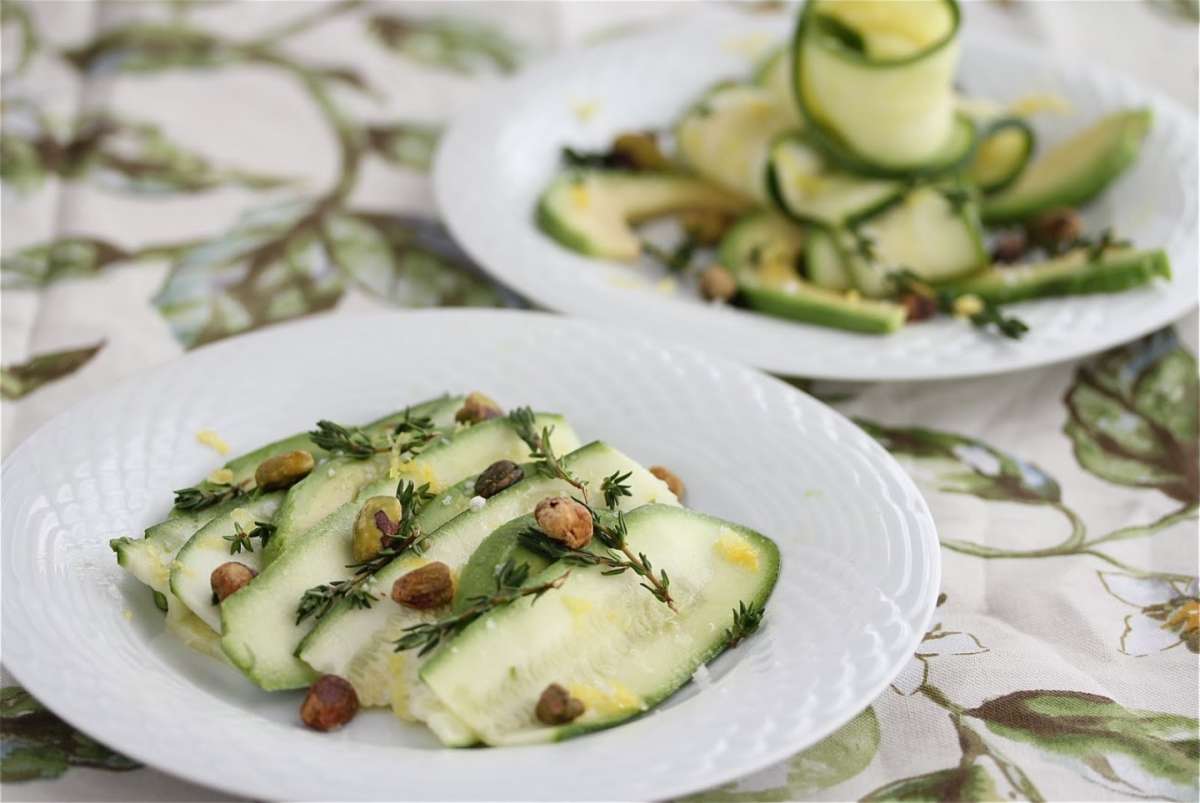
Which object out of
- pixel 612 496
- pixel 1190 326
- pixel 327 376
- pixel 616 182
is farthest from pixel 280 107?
pixel 1190 326

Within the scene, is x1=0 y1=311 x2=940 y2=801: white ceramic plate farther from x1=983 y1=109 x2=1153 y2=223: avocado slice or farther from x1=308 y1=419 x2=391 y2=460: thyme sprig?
x1=983 y1=109 x2=1153 y2=223: avocado slice

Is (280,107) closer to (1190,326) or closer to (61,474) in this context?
(61,474)

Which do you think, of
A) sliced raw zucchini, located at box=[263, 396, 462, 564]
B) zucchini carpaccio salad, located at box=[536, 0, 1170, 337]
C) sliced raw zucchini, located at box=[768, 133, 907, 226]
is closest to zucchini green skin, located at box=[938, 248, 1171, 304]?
zucchini carpaccio salad, located at box=[536, 0, 1170, 337]

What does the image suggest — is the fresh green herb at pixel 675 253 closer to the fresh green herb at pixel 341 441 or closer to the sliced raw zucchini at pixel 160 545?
the fresh green herb at pixel 341 441

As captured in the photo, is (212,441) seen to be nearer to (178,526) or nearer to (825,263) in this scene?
(178,526)

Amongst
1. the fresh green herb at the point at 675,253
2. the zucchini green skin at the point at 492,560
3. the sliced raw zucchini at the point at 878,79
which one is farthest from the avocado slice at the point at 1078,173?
the zucchini green skin at the point at 492,560

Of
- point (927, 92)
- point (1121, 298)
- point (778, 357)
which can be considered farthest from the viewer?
point (927, 92)
